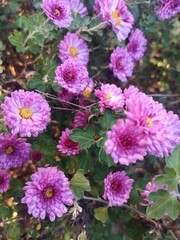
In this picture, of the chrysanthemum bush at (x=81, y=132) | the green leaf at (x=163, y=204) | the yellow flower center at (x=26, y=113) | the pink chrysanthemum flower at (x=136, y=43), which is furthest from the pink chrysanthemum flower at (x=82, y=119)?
the pink chrysanthemum flower at (x=136, y=43)

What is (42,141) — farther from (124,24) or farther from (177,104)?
(177,104)

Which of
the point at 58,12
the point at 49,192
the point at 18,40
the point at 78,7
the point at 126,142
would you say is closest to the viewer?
the point at 126,142

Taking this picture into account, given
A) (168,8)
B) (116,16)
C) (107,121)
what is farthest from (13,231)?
(168,8)

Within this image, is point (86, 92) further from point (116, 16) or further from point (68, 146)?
point (116, 16)

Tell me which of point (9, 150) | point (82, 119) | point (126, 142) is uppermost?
point (126, 142)

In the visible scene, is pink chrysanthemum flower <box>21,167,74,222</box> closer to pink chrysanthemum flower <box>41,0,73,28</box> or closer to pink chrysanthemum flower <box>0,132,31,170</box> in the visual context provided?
pink chrysanthemum flower <box>0,132,31,170</box>

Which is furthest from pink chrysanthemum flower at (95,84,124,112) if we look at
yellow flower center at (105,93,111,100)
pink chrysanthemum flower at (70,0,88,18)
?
pink chrysanthemum flower at (70,0,88,18)
